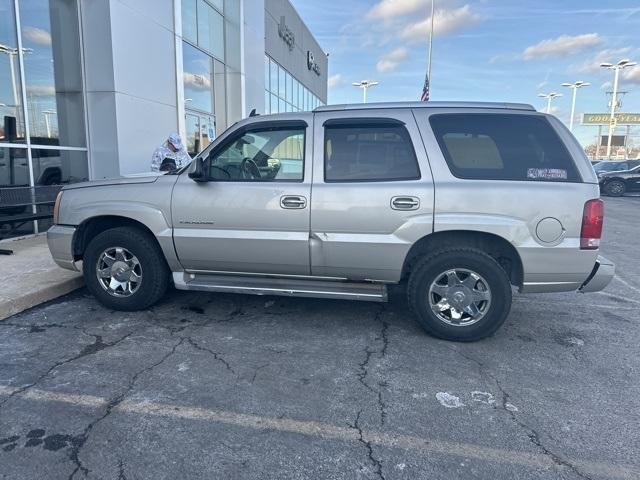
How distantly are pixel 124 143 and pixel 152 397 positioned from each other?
23.1 ft

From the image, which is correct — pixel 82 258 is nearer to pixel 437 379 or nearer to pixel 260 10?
pixel 437 379

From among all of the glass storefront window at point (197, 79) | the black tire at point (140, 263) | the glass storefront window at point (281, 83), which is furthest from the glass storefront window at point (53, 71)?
the glass storefront window at point (281, 83)

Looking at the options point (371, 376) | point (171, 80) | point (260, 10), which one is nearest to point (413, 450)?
point (371, 376)

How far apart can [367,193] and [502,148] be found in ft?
4.03

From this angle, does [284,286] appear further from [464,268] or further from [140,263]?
[464,268]

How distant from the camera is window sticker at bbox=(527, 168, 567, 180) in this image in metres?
3.78

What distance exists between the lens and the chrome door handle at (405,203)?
389 cm

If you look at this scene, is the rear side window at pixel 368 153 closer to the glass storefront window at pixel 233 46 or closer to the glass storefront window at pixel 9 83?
the glass storefront window at pixel 9 83

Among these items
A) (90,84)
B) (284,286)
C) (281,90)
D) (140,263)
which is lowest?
(284,286)

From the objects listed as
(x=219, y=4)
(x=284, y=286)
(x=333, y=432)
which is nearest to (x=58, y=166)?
(x=284, y=286)

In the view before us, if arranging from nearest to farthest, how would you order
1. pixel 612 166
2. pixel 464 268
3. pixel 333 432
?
pixel 333 432 → pixel 464 268 → pixel 612 166

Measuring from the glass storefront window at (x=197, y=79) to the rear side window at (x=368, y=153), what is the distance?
28.2 ft

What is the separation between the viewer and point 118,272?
457 centimetres

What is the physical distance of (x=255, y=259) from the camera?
4.30 metres
